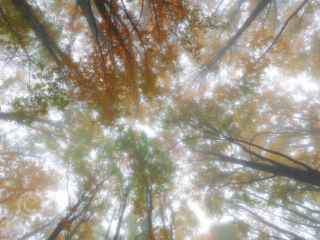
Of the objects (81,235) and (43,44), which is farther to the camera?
(81,235)

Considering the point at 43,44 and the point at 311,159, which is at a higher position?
the point at 43,44

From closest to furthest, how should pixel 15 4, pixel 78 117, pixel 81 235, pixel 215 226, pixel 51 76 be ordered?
pixel 51 76 → pixel 15 4 → pixel 81 235 → pixel 78 117 → pixel 215 226

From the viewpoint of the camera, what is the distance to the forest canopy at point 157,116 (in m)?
4.31

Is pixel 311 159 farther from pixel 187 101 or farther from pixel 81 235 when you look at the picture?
Result: pixel 81 235

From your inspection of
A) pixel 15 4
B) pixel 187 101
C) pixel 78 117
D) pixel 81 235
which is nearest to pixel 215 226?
pixel 81 235

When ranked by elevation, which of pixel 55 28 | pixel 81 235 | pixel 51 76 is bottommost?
pixel 81 235

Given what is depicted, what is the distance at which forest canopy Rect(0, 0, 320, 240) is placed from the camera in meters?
4.31

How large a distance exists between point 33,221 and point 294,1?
2372 cm

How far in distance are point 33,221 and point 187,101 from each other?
47.7 feet

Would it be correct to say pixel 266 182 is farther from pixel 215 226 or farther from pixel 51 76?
pixel 51 76

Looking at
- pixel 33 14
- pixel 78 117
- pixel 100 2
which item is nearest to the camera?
pixel 100 2

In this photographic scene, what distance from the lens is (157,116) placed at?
810 centimetres

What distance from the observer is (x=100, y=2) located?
357cm

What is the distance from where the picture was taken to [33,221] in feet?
36.6
